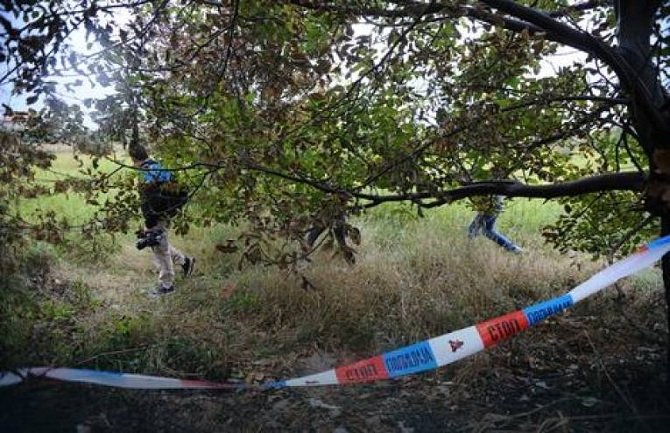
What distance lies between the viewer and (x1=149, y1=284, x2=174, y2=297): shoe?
595 cm

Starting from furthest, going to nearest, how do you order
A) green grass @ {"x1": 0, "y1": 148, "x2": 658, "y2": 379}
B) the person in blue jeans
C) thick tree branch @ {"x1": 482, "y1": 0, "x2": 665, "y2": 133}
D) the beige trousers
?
the person in blue jeans → the beige trousers → green grass @ {"x1": 0, "y1": 148, "x2": 658, "y2": 379} → thick tree branch @ {"x1": 482, "y1": 0, "x2": 665, "y2": 133}

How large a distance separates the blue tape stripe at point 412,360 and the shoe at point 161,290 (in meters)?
3.58

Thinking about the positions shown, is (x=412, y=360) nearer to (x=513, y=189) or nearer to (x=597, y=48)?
(x=513, y=189)

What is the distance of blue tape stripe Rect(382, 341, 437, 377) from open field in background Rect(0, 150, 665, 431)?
0.75 metres

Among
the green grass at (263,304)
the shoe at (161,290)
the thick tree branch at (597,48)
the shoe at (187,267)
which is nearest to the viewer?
the thick tree branch at (597,48)

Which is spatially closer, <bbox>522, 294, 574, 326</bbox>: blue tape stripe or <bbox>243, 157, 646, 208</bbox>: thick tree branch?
<bbox>522, 294, 574, 326</bbox>: blue tape stripe

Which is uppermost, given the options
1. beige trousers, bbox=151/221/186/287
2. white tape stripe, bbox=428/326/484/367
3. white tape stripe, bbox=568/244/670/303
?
beige trousers, bbox=151/221/186/287

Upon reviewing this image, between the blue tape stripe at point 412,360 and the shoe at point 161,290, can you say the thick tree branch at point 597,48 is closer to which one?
the blue tape stripe at point 412,360

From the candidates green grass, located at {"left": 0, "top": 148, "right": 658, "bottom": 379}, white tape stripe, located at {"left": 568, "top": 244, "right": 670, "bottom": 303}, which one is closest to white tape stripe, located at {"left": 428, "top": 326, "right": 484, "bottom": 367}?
white tape stripe, located at {"left": 568, "top": 244, "right": 670, "bottom": 303}

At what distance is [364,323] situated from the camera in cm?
478

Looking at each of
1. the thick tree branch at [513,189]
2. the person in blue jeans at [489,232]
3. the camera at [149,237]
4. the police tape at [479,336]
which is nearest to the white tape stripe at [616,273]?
the police tape at [479,336]

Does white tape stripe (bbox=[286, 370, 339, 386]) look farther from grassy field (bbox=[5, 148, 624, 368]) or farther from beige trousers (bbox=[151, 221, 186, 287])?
beige trousers (bbox=[151, 221, 186, 287])

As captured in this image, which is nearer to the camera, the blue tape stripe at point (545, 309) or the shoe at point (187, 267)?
the blue tape stripe at point (545, 309)

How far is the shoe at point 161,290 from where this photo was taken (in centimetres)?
595
